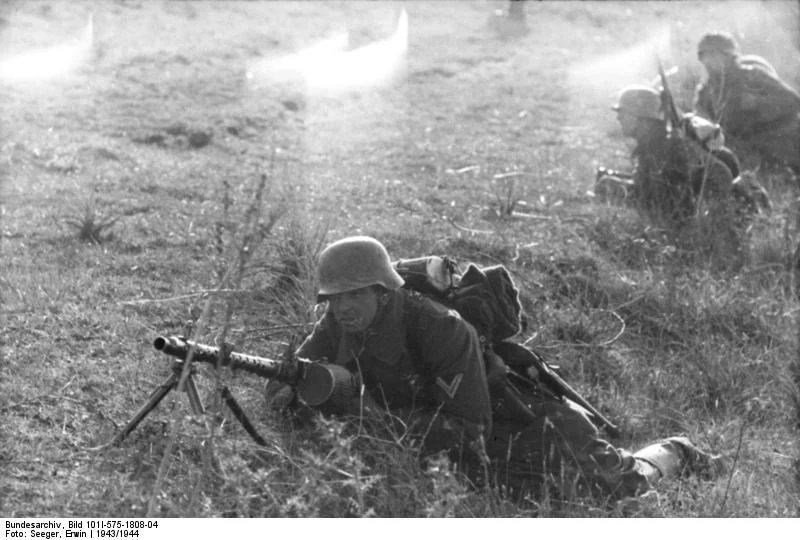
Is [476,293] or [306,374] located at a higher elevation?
[476,293]

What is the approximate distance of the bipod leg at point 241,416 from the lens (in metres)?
5.32

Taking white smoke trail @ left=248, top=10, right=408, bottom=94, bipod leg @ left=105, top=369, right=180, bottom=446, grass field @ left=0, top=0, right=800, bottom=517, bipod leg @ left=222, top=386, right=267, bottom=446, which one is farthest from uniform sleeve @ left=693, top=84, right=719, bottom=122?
bipod leg @ left=105, top=369, right=180, bottom=446

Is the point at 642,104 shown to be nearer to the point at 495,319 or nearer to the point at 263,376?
the point at 495,319

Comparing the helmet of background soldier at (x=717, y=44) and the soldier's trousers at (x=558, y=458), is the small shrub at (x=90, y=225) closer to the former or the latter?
the soldier's trousers at (x=558, y=458)

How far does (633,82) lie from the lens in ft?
48.3

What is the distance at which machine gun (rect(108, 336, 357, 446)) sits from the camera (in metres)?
5.11

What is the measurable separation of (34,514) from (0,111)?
6671 millimetres

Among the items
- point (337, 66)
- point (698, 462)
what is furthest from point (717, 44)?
point (698, 462)

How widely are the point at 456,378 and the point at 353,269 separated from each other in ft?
1.98

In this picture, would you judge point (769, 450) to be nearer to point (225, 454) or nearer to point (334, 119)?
point (225, 454)

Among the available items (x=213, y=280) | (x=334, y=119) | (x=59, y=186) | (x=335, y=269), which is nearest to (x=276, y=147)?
(x=334, y=119)

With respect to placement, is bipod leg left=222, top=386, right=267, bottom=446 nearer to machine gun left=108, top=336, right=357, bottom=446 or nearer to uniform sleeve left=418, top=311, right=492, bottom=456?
machine gun left=108, top=336, right=357, bottom=446

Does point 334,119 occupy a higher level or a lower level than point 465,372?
lower

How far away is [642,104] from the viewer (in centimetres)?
1038
